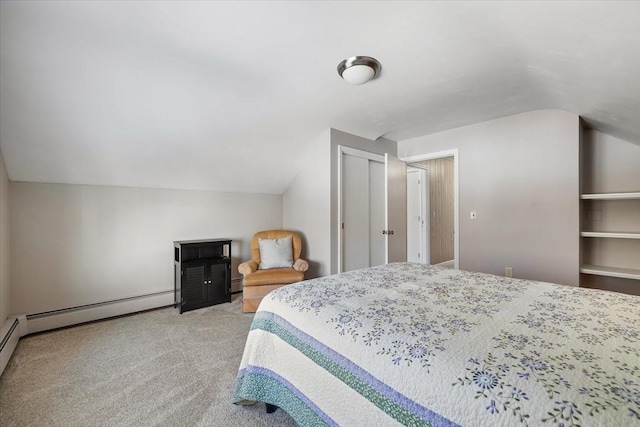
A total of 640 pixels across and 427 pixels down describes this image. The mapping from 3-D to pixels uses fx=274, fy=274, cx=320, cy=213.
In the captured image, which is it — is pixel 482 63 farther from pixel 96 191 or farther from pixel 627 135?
pixel 96 191

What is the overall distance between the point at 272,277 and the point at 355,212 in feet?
4.63

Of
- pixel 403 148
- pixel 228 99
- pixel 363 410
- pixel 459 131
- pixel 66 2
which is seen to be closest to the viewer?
pixel 363 410

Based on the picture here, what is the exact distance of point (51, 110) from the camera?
85.6 inches

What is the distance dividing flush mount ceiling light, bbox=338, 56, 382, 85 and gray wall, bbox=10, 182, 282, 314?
253 centimetres

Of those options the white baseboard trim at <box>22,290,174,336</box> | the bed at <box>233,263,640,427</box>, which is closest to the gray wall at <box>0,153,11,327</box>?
the white baseboard trim at <box>22,290,174,336</box>

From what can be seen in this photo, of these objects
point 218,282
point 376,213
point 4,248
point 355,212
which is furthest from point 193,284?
point 376,213

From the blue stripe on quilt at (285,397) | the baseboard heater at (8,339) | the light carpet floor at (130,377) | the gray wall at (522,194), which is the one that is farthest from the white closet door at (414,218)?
the baseboard heater at (8,339)

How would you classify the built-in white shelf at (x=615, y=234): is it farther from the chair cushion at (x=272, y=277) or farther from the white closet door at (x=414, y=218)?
the chair cushion at (x=272, y=277)

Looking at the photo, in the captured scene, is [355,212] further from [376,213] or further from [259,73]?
[259,73]

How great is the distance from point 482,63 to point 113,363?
364 centimetres

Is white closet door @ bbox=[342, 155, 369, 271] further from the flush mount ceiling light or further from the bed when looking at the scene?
the bed

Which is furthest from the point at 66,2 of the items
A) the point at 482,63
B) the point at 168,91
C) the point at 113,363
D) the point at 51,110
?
the point at 482,63

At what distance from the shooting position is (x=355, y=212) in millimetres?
3785

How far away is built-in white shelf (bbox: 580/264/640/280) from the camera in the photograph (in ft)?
8.25
